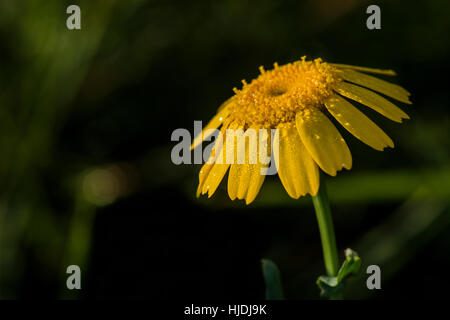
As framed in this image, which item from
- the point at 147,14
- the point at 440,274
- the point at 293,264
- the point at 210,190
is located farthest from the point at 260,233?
the point at 147,14

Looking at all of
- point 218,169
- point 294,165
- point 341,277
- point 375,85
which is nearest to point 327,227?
point 341,277

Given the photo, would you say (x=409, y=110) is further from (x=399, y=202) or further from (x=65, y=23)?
(x=65, y=23)


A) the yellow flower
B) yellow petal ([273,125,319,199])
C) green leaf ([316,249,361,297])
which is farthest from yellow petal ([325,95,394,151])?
green leaf ([316,249,361,297])

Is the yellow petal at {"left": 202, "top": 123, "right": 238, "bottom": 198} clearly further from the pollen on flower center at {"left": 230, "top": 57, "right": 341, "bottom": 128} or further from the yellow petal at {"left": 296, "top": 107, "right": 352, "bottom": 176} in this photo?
the yellow petal at {"left": 296, "top": 107, "right": 352, "bottom": 176}

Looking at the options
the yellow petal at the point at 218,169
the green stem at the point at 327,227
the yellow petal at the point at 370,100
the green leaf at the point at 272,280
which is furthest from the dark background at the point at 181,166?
the yellow petal at the point at 218,169

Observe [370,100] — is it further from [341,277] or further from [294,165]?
[341,277]

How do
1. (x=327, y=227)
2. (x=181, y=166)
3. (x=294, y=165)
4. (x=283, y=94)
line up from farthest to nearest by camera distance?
→ (x=181, y=166), (x=283, y=94), (x=327, y=227), (x=294, y=165)
